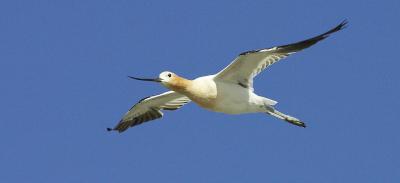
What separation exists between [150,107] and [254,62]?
157 inches

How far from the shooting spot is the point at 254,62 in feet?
69.3

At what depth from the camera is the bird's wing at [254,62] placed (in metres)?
20.8

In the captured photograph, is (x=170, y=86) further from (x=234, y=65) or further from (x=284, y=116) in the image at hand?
(x=284, y=116)

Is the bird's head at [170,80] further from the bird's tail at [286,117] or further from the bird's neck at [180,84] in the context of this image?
the bird's tail at [286,117]

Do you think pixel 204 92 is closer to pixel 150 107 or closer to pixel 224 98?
pixel 224 98

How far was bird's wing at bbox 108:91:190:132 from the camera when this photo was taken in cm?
2353

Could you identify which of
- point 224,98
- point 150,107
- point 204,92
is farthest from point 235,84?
point 150,107

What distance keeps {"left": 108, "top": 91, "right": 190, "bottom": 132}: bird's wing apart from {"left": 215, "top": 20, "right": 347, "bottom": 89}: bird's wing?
2.31m

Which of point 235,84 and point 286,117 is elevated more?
point 235,84

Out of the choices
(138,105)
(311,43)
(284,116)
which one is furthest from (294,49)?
(138,105)

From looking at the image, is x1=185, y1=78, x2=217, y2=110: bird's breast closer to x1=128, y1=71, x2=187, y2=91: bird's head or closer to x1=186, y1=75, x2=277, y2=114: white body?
x1=186, y1=75, x2=277, y2=114: white body

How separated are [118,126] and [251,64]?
4.89 m

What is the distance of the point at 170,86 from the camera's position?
832 inches

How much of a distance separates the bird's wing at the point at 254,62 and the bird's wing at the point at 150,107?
2.31 meters
